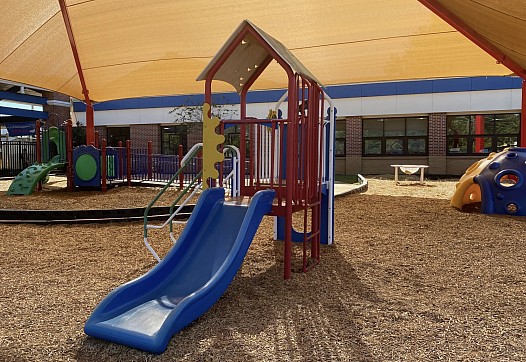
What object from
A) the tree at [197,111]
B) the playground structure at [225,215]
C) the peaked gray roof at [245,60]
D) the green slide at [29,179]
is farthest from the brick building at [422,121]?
the playground structure at [225,215]

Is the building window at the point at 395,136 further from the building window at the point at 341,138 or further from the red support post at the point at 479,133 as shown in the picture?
the red support post at the point at 479,133

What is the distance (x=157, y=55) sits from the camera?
10.7m

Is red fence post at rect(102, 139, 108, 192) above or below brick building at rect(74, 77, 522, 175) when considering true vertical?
below

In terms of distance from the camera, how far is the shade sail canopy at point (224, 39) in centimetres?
836

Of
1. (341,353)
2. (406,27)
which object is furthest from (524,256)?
(406,27)

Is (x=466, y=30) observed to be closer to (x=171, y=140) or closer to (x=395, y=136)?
(x=395, y=136)

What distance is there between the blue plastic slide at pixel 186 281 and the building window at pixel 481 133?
1987 cm

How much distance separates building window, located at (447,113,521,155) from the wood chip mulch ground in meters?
15.6

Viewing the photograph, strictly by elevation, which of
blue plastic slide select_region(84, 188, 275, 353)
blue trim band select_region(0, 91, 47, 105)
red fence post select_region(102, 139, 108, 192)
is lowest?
blue plastic slide select_region(84, 188, 275, 353)

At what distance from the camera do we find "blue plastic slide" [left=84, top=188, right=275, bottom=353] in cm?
272

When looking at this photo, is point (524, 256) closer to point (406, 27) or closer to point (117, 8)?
point (406, 27)

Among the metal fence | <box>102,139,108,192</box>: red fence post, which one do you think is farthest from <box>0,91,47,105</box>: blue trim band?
<box>102,139,108,192</box>: red fence post

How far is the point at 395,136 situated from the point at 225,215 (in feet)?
64.6

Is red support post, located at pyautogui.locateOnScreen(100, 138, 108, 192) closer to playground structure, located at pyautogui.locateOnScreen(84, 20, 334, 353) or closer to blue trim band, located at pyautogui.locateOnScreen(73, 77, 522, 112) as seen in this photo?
playground structure, located at pyautogui.locateOnScreen(84, 20, 334, 353)
